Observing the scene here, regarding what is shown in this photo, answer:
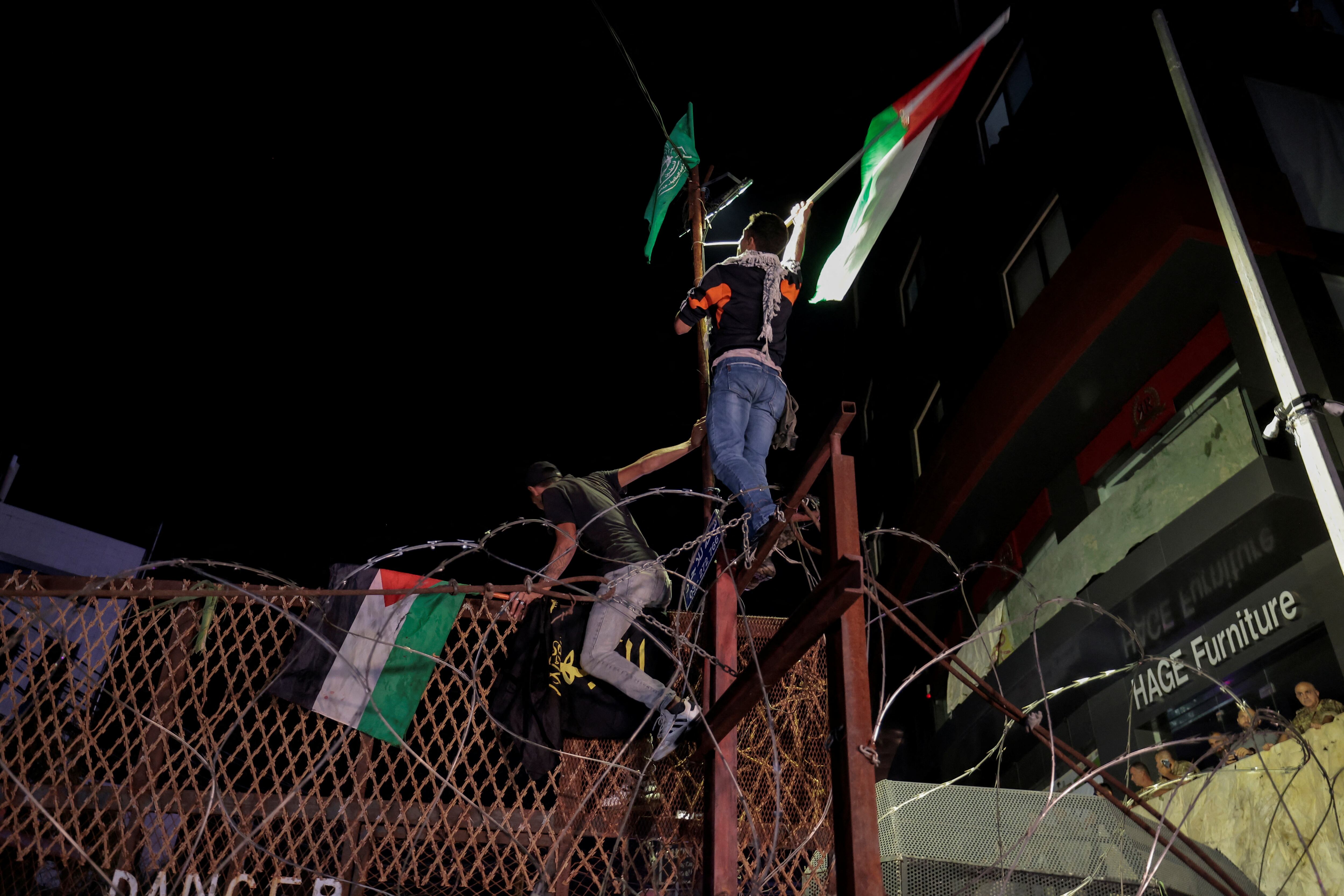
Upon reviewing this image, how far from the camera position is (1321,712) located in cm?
739

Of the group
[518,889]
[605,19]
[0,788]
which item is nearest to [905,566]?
[605,19]

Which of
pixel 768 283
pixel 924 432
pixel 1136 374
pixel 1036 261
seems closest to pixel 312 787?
pixel 768 283

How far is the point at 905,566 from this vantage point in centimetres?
1667

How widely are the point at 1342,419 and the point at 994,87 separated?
1037cm

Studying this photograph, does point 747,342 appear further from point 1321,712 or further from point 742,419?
point 1321,712

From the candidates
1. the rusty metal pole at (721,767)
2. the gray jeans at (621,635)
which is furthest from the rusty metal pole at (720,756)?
the gray jeans at (621,635)

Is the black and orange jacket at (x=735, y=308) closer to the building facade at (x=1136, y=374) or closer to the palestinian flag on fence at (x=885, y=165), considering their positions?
the palestinian flag on fence at (x=885, y=165)

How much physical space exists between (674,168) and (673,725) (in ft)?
18.4

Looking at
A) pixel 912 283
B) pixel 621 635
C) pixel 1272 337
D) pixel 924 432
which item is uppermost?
pixel 912 283

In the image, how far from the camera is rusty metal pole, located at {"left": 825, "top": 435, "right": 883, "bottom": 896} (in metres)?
2.47

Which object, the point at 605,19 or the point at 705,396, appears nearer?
the point at 705,396

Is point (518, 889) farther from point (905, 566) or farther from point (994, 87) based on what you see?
point (994, 87)

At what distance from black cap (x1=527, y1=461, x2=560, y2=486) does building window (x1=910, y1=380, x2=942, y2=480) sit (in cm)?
1226

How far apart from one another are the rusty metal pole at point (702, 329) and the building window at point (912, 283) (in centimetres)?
1128
